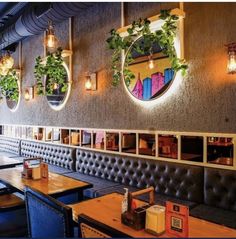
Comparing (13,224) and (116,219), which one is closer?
(116,219)

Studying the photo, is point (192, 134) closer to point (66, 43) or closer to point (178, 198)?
point (178, 198)

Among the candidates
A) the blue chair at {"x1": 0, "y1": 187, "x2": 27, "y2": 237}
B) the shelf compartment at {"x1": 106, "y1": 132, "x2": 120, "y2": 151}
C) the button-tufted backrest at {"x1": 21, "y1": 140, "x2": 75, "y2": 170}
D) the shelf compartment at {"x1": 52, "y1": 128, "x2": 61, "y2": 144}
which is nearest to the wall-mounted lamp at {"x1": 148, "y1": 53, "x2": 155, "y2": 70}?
the shelf compartment at {"x1": 106, "y1": 132, "x2": 120, "y2": 151}

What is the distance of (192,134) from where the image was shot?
3.28 m

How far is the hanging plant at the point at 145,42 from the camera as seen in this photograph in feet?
10.7

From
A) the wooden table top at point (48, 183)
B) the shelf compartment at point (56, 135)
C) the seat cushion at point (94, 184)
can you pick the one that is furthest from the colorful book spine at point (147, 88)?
the shelf compartment at point (56, 135)

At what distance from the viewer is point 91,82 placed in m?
4.68

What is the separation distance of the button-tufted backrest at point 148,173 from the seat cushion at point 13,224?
1.56 m

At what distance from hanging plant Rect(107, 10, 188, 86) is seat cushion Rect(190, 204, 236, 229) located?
60.2 inches

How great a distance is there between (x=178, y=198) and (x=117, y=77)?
6.21ft

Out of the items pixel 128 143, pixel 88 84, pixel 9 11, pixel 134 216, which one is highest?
pixel 9 11

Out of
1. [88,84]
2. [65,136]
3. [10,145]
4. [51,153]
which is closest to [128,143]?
[88,84]

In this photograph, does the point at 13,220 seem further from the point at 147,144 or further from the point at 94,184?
the point at 147,144

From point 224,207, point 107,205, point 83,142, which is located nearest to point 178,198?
point 224,207

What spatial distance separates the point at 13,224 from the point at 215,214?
1939 millimetres
